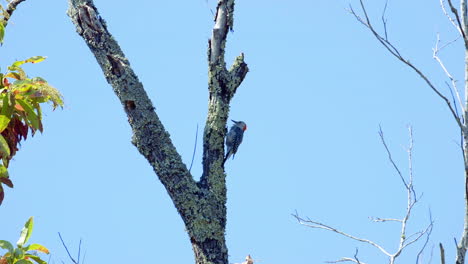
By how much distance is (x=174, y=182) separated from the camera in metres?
4.41

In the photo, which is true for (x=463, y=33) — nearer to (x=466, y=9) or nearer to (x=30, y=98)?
(x=466, y=9)

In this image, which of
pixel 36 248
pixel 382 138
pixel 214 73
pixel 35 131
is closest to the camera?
pixel 36 248

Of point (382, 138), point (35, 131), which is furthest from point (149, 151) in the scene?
point (35, 131)

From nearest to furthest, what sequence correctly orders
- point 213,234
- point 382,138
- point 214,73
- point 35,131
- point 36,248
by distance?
point 36,248 → point 35,131 → point 382,138 → point 213,234 → point 214,73

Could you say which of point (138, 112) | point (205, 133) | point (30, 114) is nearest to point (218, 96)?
point (205, 133)

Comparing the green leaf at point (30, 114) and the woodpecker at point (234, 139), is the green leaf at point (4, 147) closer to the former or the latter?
the green leaf at point (30, 114)

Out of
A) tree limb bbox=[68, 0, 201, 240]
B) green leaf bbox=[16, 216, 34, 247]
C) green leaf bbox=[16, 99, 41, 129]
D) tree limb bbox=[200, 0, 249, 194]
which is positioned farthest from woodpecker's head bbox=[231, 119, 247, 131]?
green leaf bbox=[16, 216, 34, 247]

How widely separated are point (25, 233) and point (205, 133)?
248 cm

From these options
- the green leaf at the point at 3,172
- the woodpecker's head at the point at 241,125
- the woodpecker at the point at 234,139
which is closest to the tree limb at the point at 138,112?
the woodpecker at the point at 234,139

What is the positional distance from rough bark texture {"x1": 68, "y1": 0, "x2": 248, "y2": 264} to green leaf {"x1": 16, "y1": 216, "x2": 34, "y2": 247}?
2140 mm

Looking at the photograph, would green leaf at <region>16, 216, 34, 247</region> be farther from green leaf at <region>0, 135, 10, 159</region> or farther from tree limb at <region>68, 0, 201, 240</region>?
tree limb at <region>68, 0, 201, 240</region>

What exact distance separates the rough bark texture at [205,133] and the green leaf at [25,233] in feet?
7.02

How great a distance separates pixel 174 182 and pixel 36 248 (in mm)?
2188

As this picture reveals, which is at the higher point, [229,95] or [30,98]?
[229,95]
